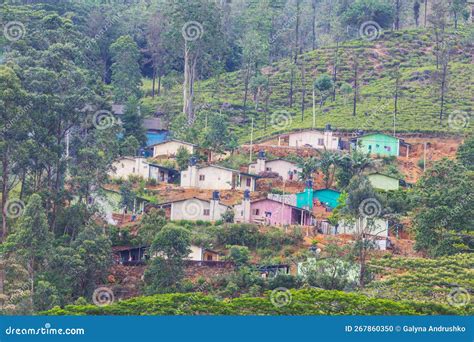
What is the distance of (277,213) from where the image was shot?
50.0 metres

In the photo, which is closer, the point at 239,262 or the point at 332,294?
the point at 332,294

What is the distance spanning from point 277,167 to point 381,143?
6335mm

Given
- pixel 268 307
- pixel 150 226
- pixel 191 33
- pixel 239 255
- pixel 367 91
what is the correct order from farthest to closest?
1. pixel 367 91
2. pixel 191 33
3. pixel 150 226
4. pixel 239 255
5. pixel 268 307

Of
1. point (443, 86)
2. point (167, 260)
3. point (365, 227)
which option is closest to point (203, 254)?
point (167, 260)

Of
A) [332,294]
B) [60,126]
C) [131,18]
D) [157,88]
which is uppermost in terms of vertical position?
[131,18]

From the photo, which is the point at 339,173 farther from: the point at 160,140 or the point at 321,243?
the point at 160,140

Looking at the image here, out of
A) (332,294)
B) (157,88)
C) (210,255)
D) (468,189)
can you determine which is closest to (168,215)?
(210,255)

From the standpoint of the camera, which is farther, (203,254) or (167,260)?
(203,254)

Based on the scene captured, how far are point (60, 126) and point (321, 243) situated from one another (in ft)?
35.7

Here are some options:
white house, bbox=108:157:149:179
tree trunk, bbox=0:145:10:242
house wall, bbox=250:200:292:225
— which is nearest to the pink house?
house wall, bbox=250:200:292:225

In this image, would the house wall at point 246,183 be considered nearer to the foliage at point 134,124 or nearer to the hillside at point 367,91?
the hillside at point 367,91

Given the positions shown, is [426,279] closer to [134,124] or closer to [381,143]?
[381,143]

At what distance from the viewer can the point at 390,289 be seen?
37656mm

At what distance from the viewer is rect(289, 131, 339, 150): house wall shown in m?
60.7
